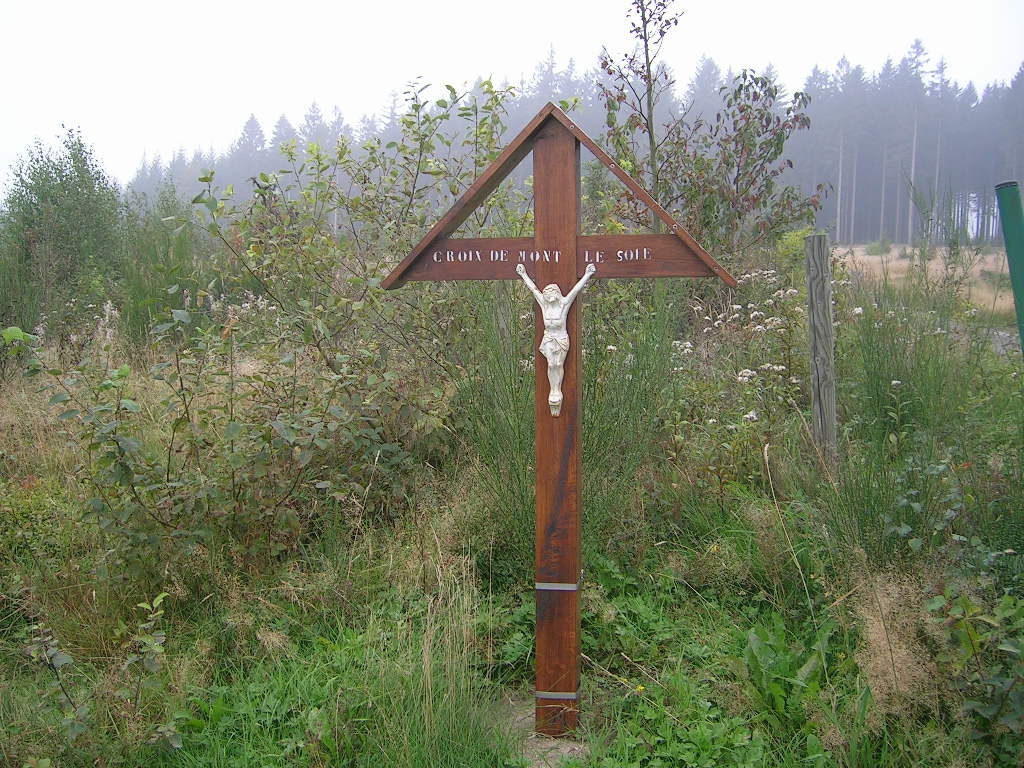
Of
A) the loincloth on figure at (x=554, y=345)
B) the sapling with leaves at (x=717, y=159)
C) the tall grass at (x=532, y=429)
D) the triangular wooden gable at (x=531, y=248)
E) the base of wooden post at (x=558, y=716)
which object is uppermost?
A: the sapling with leaves at (x=717, y=159)

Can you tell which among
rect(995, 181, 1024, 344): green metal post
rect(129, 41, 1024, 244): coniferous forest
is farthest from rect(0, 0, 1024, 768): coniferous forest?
rect(129, 41, 1024, 244): coniferous forest

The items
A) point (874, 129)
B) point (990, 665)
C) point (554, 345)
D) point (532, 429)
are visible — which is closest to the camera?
point (990, 665)

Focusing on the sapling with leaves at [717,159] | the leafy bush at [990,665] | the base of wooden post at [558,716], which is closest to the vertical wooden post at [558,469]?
the base of wooden post at [558,716]

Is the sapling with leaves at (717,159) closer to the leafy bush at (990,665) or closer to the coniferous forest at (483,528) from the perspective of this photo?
the coniferous forest at (483,528)

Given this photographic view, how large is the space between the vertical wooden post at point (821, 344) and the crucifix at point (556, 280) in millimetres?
1920

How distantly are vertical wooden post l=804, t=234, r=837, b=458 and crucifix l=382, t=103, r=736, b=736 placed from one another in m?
1.92

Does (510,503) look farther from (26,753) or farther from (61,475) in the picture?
(61,475)

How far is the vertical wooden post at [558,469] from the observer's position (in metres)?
2.90

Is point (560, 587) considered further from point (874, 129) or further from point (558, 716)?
point (874, 129)

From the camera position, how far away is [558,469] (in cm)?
294

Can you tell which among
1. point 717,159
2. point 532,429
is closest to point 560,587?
point 532,429

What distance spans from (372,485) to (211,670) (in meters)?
1.38

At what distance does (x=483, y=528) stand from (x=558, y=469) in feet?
3.68

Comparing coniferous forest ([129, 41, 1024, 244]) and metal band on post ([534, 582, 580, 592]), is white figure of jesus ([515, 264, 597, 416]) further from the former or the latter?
coniferous forest ([129, 41, 1024, 244])
